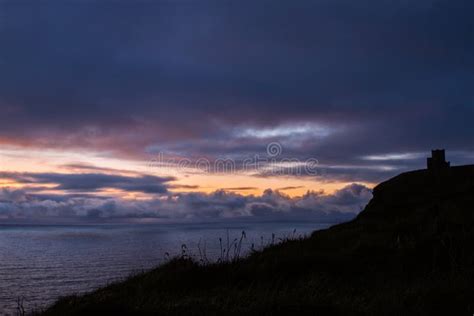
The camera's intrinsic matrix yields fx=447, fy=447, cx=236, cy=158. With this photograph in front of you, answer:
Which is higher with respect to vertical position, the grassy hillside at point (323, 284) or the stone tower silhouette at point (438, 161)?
the stone tower silhouette at point (438, 161)

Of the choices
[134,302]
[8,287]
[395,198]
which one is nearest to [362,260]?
[134,302]

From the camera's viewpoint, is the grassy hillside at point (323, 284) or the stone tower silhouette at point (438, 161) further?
the stone tower silhouette at point (438, 161)

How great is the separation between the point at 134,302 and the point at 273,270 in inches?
171

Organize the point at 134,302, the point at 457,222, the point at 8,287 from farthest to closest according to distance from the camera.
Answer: the point at 8,287
the point at 457,222
the point at 134,302

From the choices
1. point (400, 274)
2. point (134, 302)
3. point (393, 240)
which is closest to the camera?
point (134, 302)

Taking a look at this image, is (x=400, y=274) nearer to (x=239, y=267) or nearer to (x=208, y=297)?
(x=239, y=267)

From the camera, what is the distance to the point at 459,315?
26.4 ft

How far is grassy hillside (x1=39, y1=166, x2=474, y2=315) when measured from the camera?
8133 millimetres

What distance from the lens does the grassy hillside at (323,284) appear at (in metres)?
8.13

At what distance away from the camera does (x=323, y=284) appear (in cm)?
1026

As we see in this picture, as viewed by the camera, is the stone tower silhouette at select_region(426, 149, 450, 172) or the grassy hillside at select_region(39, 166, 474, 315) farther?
the stone tower silhouette at select_region(426, 149, 450, 172)

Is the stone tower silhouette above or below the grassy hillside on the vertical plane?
above

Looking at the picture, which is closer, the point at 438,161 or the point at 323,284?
the point at 323,284

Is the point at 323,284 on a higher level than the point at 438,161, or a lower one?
lower
